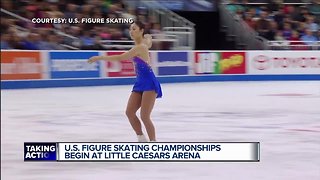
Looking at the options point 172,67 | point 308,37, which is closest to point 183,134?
point 308,37

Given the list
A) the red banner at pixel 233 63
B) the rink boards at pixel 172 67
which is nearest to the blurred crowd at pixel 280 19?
the rink boards at pixel 172 67

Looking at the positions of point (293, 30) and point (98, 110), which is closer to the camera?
point (98, 110)

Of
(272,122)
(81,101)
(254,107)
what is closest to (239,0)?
(254,107)

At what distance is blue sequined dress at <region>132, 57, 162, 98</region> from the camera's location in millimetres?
2172

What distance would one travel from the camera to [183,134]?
7.73ft

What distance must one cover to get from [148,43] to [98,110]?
1829mm

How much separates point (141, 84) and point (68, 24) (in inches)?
18.2

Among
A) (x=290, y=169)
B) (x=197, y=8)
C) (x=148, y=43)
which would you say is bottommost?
(x=290, y=169)

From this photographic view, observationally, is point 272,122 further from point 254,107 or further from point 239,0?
point 239,0

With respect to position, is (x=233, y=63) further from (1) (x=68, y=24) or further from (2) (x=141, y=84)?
(2) (x=141, y=84)

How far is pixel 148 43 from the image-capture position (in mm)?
2146

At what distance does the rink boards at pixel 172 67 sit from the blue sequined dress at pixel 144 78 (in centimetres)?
249

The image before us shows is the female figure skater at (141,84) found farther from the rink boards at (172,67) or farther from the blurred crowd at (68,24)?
the rink boards at (172,67)

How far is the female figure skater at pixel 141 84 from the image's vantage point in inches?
82.5
